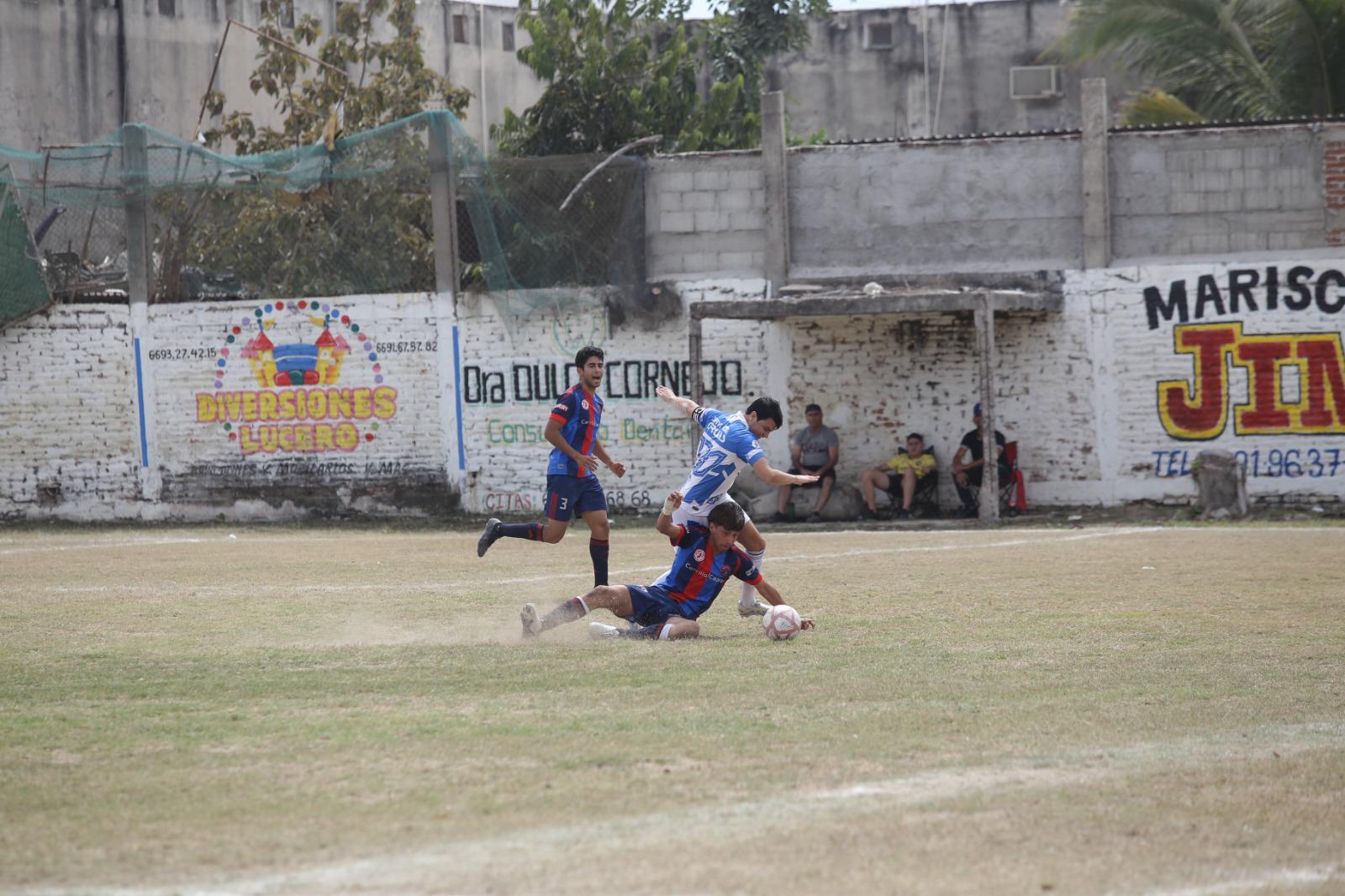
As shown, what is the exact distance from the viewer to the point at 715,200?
21531mm

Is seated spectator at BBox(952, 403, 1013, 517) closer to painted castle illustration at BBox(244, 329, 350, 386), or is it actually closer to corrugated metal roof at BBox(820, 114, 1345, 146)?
corrugated metal roof at BBox(820, 114, 1345, 146)

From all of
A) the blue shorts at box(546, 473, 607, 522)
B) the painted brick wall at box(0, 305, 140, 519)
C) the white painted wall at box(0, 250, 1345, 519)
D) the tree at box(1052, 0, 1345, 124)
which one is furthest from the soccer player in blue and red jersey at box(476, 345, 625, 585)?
the tree at box(1052, 0, 1345, 124)

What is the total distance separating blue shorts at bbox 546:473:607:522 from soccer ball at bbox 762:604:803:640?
2.68 meters

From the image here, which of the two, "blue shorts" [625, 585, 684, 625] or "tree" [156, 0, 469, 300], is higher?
"tree" [156, 0, 469, 300]

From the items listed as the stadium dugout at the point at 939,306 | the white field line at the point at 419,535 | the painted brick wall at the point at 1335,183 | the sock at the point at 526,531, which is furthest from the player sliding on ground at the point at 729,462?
the painted brick wall at the point at 1335,183

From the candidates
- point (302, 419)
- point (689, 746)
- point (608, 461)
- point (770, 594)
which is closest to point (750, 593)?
point (770, 594)

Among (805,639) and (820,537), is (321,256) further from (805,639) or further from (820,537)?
(805,639)

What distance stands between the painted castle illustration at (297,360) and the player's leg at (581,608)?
44.2 ft

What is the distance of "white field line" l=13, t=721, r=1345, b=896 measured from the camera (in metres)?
4.68

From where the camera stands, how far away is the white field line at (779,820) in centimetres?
468

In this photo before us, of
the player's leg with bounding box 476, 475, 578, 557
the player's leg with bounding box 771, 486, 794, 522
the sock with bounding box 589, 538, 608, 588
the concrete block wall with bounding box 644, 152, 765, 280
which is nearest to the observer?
the sock with bounding box 589, 538, 608, 588

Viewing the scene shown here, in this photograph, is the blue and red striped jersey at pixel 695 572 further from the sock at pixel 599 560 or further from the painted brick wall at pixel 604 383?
the painted brick wall at pixel 604 383

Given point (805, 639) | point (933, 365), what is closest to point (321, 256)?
point (933, 365)

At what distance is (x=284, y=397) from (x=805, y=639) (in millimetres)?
14645
